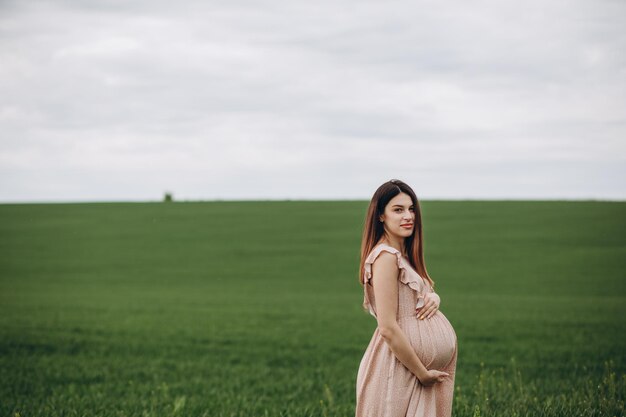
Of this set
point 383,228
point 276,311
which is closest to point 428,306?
point 383,228

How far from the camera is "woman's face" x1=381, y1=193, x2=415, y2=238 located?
3920 mm

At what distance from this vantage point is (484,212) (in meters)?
49.5

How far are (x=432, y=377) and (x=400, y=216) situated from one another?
873 millimetres

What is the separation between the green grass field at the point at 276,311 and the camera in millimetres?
8828

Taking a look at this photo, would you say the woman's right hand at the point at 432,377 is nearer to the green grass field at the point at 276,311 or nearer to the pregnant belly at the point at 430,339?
the pregnant belly at the point at 430,339

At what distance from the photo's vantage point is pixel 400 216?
392 centimetres

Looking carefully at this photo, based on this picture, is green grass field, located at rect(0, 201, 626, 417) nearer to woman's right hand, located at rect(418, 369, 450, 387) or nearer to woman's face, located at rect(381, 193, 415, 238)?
woman's right hand, located at rect(418, 369, 450, 387)

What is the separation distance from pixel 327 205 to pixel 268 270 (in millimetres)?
26081

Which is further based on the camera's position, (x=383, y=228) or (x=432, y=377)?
(x=383, y=228)

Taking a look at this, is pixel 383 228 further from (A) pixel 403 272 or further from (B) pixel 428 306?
(B) pixel 428 306

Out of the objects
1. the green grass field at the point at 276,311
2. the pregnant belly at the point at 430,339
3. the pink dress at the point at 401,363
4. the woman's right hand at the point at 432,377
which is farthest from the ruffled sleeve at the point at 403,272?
the green grass field at the point at 276,311

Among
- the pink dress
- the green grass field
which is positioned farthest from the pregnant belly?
the green grass field

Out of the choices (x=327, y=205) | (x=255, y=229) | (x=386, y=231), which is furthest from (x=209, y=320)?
(x=327, y=205)

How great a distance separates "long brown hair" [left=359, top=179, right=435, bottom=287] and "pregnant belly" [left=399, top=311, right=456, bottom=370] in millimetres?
239
